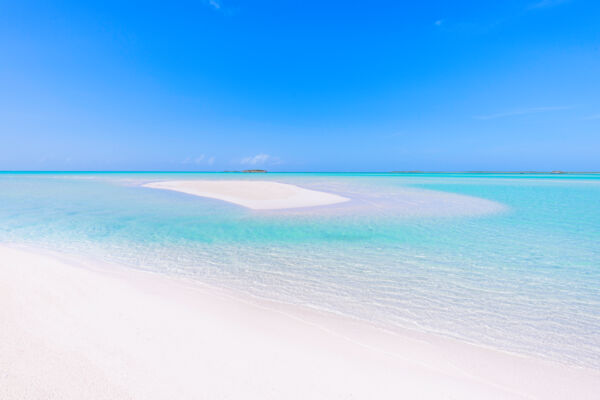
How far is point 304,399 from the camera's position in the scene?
2400 mm

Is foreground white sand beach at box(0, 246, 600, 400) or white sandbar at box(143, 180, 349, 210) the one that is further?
white sandbar at box(143, 180, 349, 210)

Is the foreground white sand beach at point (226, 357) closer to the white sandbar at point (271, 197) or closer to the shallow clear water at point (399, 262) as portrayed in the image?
the shallow clear water at point (399, 262)

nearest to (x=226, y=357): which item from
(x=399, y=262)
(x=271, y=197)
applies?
(x=399, y=262)

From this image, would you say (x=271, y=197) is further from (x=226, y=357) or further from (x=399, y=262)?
(x=226, y=357)

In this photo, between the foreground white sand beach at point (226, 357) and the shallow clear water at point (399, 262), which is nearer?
the foreground white sand beach at point (226, 357)

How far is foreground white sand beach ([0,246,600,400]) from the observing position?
8.12 feet

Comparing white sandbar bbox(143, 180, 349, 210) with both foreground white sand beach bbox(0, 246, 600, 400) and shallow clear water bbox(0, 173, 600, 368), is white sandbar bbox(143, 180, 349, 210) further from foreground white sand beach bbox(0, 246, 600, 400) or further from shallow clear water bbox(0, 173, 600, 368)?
foreground white sand beach bbox(0, 246, 600, 400)

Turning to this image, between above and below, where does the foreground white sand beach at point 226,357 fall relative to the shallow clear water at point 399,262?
above

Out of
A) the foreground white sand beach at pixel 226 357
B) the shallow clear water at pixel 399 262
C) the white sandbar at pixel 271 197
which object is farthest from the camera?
the white sandbar at pixel 271 197

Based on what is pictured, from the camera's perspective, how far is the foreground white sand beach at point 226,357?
8.12 feet

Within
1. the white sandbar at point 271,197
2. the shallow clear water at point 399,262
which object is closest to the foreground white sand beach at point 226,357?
the shallow clear water at point 399,262

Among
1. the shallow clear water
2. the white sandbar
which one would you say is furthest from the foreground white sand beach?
the white sandbar

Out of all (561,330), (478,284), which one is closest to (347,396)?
(561,330)

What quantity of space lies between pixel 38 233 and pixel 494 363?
12.1m
